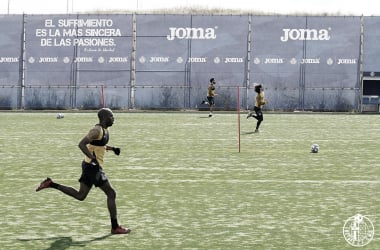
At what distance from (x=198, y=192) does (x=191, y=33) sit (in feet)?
118

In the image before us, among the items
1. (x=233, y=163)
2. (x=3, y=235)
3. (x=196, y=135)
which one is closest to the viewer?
(x=3, y=235)

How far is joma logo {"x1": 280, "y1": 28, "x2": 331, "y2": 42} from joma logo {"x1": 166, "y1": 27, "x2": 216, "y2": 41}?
4154mm

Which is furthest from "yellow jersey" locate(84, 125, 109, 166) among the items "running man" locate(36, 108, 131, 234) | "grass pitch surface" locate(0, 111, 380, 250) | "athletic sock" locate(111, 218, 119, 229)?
"grass pitch surface" locate(0, 111, 380, 250)

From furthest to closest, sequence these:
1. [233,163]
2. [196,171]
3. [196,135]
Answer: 1. [196,135]
2. [233,163]
3. [196,171]

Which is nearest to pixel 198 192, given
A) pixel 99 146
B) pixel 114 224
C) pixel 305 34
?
pixel 114 224

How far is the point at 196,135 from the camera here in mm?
27688

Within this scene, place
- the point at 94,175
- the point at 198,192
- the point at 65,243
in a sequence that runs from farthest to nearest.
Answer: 1. the point at 198,192
2. the point at 94,175
3. the point at 65,243

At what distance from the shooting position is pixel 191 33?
49094 mm

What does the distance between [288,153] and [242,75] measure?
2689cm

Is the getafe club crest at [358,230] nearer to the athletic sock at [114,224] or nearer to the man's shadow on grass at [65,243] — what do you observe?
the athletic sock at [114,224]

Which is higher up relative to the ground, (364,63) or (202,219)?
(364,63)

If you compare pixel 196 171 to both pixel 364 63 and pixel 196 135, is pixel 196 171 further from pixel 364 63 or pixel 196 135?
pixel 364 63

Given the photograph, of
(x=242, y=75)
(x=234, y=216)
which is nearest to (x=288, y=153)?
(x=234, y=216)

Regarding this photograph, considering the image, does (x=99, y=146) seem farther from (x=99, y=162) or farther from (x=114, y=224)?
(x=114, y=224)
